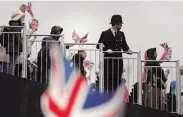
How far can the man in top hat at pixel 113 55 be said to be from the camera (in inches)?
274

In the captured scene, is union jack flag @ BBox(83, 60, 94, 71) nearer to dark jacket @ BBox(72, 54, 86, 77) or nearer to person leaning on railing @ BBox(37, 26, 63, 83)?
dark jacket @ BBox(72, 54, 86, 77)

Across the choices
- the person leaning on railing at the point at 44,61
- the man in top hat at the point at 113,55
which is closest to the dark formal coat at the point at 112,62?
the man in top hat at the point at 113,55

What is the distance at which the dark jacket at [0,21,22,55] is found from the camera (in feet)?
21.0

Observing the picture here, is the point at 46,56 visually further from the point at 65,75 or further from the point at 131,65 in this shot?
the point at 131,65

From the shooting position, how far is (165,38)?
8953mm

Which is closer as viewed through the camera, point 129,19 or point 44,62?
point 44,62

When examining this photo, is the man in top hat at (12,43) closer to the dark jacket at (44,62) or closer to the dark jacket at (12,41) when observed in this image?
the dark jacket at (12,41)

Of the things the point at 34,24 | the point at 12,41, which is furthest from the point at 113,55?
the point at 34,24

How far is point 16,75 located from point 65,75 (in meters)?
0.66

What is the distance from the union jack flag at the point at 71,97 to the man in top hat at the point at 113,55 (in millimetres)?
186

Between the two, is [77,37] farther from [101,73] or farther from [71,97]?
[71,97]

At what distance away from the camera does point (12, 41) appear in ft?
21.1

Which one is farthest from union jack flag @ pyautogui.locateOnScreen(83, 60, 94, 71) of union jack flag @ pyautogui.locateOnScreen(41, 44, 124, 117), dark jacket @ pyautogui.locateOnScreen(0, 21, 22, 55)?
dark jacket @ pyautogui.locateOnScreen(0, 21, 22, 55)

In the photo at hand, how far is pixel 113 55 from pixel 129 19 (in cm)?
203
